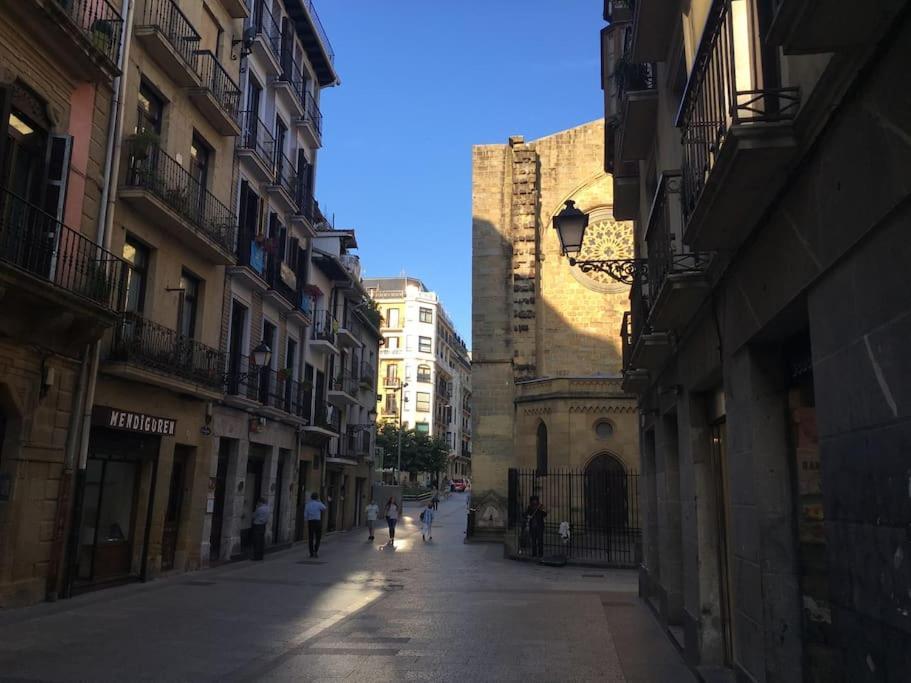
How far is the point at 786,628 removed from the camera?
4852 millimetres

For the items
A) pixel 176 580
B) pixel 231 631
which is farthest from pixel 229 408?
pixel 231 631

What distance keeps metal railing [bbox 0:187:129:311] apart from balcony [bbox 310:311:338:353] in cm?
1276

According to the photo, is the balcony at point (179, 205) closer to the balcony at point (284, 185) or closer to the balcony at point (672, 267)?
the balcony at point (284, 185)

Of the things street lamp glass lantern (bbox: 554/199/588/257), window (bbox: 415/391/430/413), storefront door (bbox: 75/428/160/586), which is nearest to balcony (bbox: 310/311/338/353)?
storefront door (bbox: 75/428/160/586)

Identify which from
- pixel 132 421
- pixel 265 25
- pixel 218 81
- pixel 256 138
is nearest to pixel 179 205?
pixel 218 81

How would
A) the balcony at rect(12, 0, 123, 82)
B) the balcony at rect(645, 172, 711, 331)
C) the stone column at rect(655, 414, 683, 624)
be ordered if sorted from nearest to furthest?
the balcony at rect(645, 172, 711, 331), the stone column at rect(655, 414, 683, 624), the balcony at rect(12, 0, 123, 82)

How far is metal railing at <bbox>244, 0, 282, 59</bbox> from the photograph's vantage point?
20158 millimetres

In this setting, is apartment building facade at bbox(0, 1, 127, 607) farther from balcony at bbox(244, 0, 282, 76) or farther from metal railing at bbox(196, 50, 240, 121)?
balcony at bbox(244, 0, 282, 76)

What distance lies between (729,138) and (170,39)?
44.9 feet

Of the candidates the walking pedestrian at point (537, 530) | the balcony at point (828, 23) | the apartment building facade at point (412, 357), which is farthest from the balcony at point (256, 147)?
the apartment building facade at point (412, 357)

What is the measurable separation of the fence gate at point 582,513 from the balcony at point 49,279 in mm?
13781

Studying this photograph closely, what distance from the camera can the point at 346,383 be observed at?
31641mm

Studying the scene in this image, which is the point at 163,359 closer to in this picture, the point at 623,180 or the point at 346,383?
the point at 623,180

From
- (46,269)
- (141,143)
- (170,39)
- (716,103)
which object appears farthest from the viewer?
(170,39)
